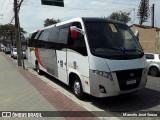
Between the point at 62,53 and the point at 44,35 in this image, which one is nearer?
the point at 62,53

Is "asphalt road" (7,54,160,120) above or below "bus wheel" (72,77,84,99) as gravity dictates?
below

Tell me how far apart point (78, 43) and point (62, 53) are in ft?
5.32

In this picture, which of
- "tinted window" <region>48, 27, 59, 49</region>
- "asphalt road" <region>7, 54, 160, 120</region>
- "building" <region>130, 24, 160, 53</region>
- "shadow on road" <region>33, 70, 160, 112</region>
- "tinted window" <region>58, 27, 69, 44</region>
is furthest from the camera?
"building" <region>130, 24, 160, 53</region>

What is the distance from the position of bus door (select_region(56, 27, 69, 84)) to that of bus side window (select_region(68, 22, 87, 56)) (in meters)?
0.58

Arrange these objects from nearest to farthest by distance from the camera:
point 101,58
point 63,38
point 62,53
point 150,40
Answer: point 101,58, point 63,38, point 62,53, point 150,40

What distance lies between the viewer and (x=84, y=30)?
7031 mm

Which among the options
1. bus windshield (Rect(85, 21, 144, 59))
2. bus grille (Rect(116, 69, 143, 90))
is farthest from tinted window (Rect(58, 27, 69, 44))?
bus grille (Rect(116, 69, 143, 90))

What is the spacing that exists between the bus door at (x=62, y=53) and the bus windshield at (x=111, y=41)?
1560 mm

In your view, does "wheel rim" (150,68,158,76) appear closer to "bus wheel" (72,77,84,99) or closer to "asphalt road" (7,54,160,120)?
"asphalt road" (7,54,160,120)

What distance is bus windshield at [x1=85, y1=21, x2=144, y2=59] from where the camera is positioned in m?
6.67

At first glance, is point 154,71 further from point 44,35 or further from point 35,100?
point 35,100

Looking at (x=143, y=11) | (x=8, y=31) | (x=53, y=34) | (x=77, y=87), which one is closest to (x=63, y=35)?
(x=53, y=34)

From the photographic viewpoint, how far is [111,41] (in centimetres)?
702

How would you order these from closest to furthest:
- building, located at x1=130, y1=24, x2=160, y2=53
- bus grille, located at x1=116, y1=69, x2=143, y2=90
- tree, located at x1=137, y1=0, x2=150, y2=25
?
bus grille, located at x1=116, y1=69, x2=143, y2=90, building, located at x1=130, y1=24, x2=160, y2=53, tree, located at x1=137, y1=0, x2=150, y2=25
